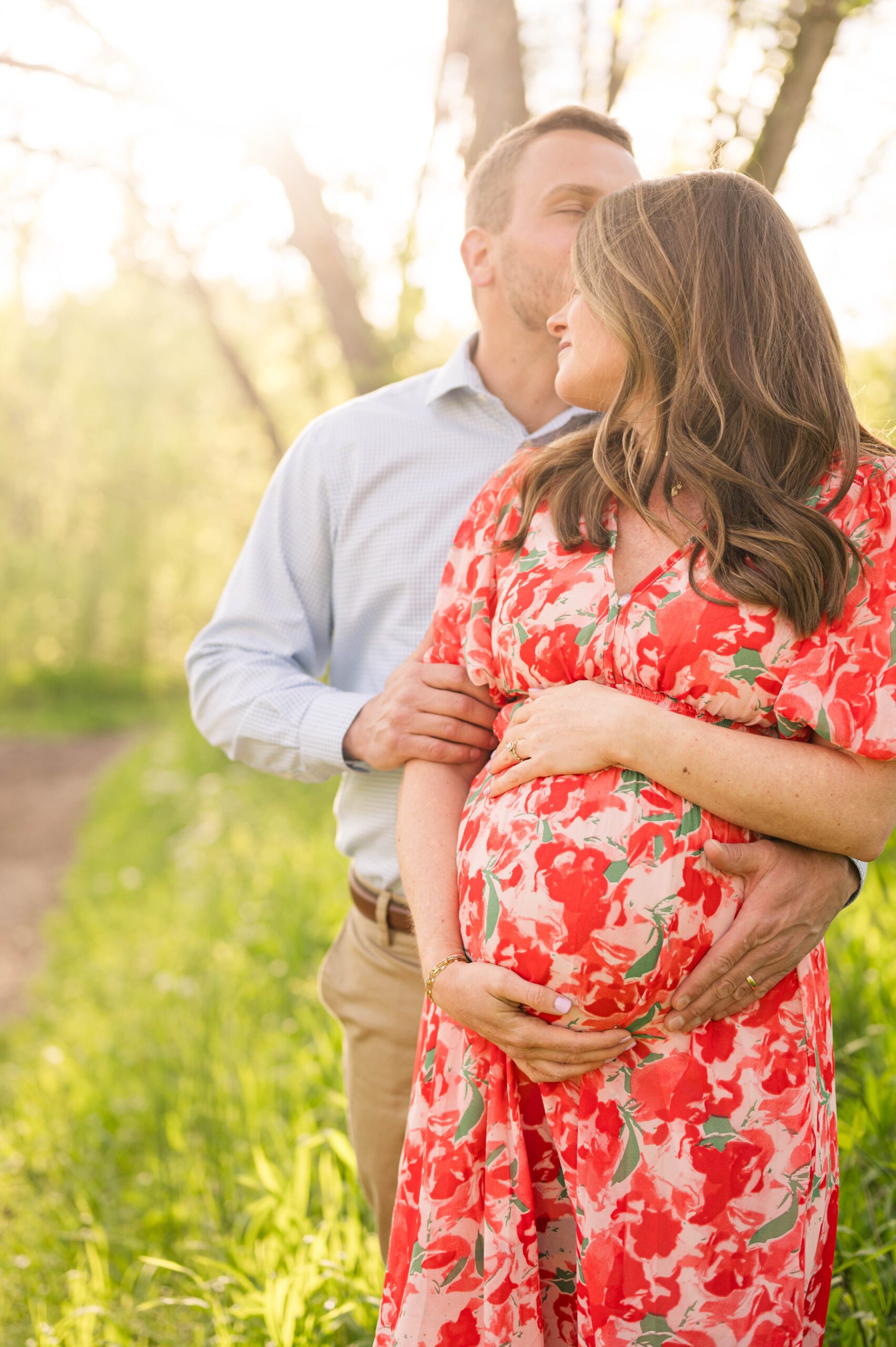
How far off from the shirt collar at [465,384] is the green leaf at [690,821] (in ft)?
3.28

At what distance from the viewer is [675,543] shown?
1.44m

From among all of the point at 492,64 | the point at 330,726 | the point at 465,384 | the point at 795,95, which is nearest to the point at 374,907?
the point at 330,726

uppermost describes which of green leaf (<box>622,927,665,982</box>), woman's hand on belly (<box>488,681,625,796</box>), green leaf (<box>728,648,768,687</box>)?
green leaf (<box>728,648,768,687</box>)

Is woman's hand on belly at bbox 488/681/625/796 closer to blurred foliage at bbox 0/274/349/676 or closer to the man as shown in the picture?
the man

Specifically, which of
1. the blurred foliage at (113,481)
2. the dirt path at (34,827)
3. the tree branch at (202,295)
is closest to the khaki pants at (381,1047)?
the dirt path at (34,827)

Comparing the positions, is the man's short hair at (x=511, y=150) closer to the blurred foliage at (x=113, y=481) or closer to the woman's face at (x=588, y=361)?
the woman's face at (x=588, y=361)

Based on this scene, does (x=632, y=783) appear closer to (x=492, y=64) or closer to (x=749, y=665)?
(x=749, y=665)

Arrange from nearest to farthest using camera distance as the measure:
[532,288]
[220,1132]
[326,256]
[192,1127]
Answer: [532,288], [220,1132], [192,1127], [326,256]

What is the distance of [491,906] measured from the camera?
143cm

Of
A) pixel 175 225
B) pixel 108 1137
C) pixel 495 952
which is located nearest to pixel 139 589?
pixel 175 225

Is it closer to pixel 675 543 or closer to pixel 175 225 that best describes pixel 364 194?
pixel 175 225

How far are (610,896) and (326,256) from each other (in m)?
3.72

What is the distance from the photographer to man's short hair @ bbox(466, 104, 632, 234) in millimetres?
2154

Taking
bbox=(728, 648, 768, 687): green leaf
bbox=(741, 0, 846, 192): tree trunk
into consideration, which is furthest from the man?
bbox=(741, 0, 846, 192): tree trunk
